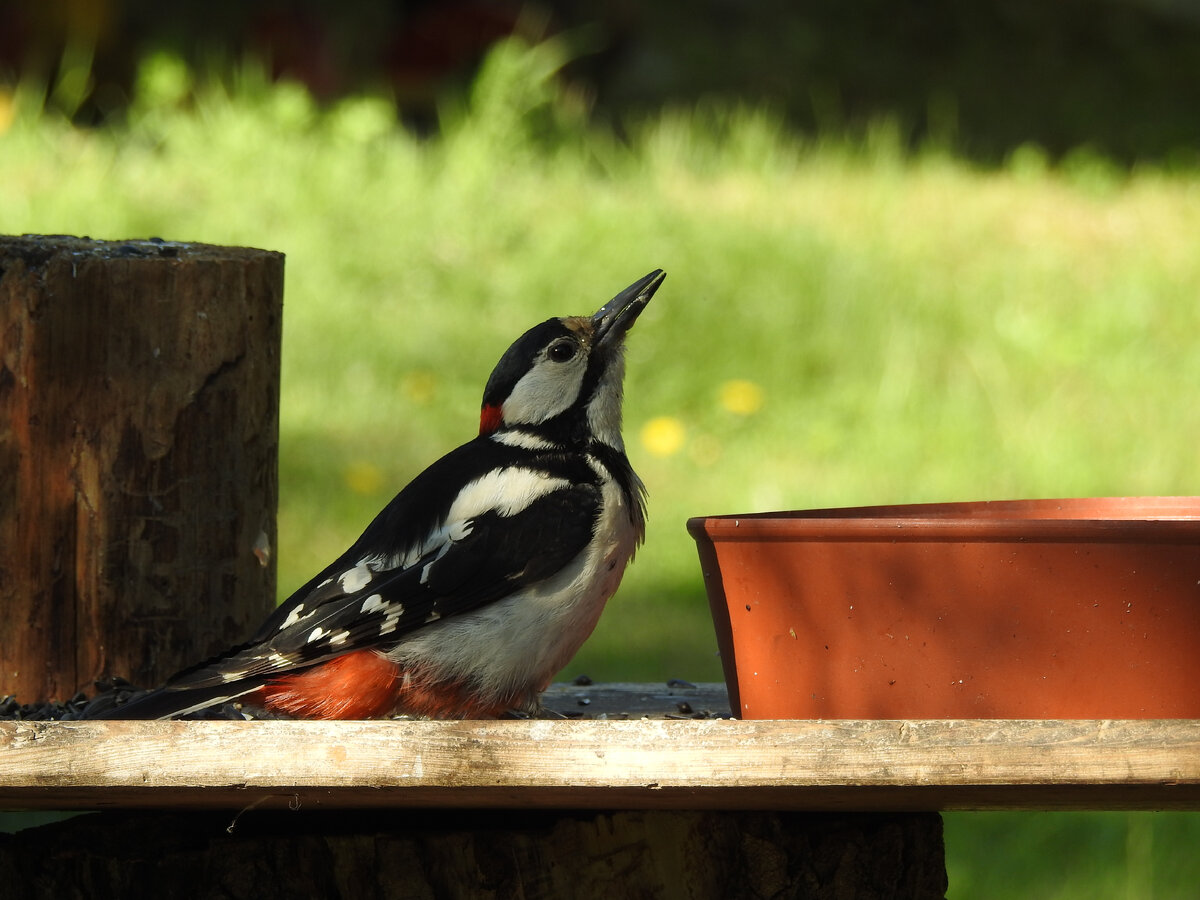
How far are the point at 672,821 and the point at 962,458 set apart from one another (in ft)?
11.9

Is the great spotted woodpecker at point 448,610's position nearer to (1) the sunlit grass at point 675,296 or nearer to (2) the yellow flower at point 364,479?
(1) the sunlit grass at point 675,296

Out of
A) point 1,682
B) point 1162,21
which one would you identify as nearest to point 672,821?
point 1,682

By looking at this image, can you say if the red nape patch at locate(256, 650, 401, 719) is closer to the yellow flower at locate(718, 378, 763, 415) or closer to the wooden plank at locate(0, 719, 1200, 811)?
the wooden plank at locate(0, 719, 1200, 811)

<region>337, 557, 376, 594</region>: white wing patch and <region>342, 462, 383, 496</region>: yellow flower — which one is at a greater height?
<region>342, 462, 383, 496</region>: yellow flower

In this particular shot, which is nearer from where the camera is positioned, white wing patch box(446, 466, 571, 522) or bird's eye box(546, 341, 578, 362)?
white wing patch box(446, 466, 571, 522)

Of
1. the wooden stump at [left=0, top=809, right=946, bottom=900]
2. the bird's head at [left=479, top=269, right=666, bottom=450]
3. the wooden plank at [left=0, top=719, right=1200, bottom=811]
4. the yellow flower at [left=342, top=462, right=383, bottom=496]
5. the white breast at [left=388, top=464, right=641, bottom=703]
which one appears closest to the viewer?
the wooden plank at [left=0, top=719, right=1200, bottom=811]

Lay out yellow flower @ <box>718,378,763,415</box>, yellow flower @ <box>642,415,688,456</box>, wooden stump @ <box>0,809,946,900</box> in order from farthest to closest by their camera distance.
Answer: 1. yellow flower @ <box>718,378,763,415</box>
2. yellow flower @ <box>642,415,688,456</box>
3. wooden stump @ <box>0,809,946,900</box>

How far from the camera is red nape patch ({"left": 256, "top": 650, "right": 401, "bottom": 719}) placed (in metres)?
2.50

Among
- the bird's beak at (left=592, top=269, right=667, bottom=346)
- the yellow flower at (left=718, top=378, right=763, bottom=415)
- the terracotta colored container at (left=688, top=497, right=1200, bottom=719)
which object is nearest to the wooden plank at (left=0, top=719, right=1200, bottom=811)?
the terracotta colored container at (left=688, top=497, right=1200, bottom=719)

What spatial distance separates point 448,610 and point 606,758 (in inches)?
25.5

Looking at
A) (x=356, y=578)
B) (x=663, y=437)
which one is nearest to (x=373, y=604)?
(x=356, y=578)

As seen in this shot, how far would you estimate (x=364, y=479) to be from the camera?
5523mm

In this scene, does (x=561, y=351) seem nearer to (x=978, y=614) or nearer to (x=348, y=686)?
(x=348, y=686)

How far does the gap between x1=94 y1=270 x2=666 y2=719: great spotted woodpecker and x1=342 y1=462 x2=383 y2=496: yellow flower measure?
2.85m
